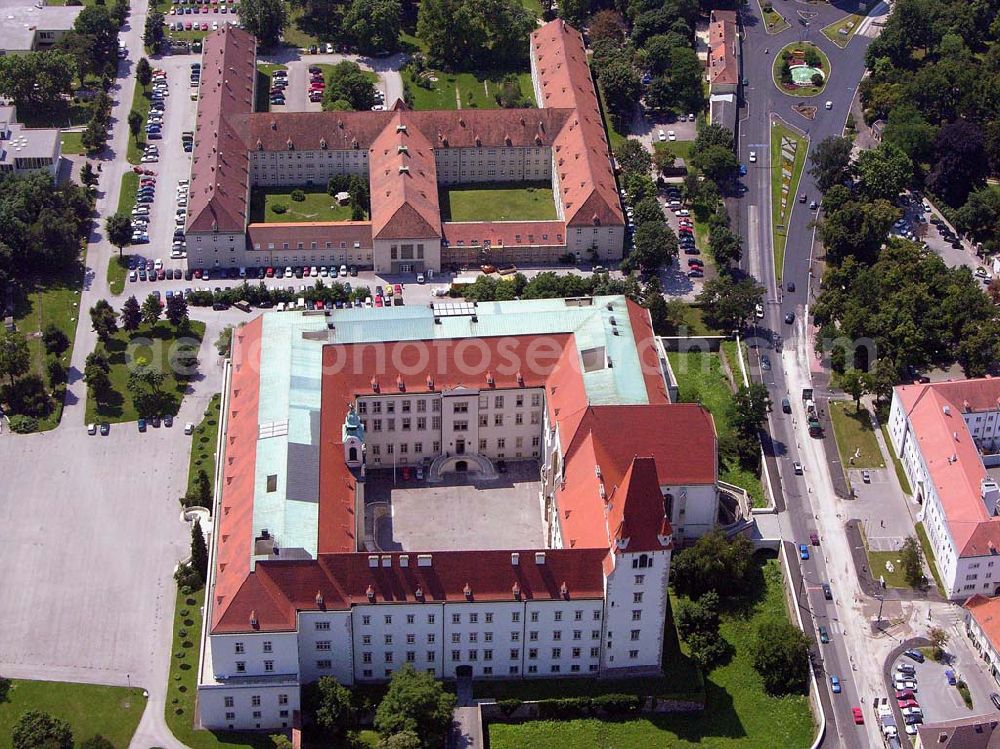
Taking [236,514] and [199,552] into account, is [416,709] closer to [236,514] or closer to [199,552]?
[236,514]

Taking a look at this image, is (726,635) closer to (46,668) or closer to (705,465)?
(705,465)

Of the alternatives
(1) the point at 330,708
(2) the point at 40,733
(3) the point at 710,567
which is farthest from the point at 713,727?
(2) the point at 40,733

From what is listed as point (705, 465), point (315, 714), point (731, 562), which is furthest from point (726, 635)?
point (315, 714)

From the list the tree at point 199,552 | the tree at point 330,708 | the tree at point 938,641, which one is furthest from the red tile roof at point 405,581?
the tree at point 938,641

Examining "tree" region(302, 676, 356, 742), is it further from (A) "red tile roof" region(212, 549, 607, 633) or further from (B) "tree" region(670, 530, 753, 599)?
(B) "tree" region(670, 530, 753, 599)

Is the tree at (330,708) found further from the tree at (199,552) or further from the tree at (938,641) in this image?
the tree at (938,641)

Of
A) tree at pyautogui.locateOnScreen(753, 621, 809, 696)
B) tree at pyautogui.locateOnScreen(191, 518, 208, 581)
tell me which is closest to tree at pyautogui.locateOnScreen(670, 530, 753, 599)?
tree at pyautogui.locateOnScreen(753, 621, 809, 696)
